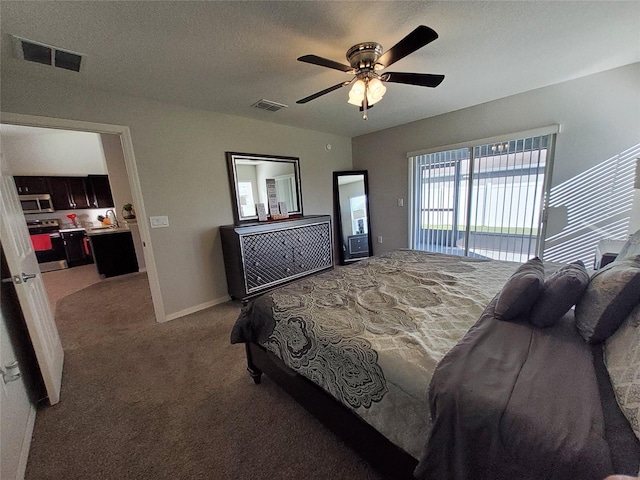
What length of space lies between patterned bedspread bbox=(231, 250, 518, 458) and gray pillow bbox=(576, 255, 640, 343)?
1.39 ft

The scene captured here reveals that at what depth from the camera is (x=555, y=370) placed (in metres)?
0.90

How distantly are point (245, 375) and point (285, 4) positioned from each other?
97.1 inches

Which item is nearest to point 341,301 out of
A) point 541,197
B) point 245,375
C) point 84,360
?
point 245,375

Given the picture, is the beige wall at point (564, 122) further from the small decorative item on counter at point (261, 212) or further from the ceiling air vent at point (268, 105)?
the small decorative item on counter at point (261, 212)

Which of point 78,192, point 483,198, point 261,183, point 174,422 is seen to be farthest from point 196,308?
point 78,192

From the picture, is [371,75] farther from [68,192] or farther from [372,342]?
[68,192]

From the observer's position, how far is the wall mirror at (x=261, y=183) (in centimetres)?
333

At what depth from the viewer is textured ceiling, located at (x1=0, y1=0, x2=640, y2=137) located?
147 cm

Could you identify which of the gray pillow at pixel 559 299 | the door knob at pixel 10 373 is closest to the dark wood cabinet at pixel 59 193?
the door knob at pixel 10 373

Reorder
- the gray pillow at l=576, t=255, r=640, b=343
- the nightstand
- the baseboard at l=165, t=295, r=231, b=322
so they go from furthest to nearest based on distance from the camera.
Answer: the baseboard at l=165, t=295, r=231, b=322 → the nightstand → the gray pillow at l=576, t=255, r=640, b=343

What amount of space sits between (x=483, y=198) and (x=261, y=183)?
3082 millimetres

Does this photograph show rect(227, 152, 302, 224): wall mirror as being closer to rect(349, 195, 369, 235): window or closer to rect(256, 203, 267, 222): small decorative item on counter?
rect(256, 203, 267, 222): small decorative item on counter

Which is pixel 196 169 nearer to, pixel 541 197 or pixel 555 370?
pixel 555 370

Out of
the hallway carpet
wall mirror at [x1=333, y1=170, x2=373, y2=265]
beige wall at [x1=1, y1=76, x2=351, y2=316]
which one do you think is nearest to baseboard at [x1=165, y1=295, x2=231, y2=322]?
beige wall at [x1=1, y1=76, x2=351, y2=316]
